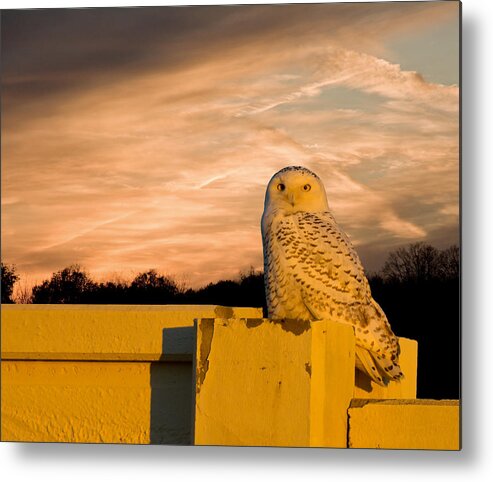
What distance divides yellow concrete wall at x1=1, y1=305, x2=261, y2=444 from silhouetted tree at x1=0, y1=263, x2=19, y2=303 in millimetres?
421

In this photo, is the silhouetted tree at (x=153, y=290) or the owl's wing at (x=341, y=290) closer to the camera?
the owl's wing at (x=341, y=290)

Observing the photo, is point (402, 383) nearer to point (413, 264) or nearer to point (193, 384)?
point (413, 264)

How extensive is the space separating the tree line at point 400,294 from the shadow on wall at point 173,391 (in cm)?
51

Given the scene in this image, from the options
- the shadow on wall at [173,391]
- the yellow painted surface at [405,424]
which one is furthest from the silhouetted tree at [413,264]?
the shadow on wall at [173,391]

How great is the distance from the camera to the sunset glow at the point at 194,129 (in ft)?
9.68

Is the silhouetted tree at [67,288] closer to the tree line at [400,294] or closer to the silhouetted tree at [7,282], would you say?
the tree line at [400,294]

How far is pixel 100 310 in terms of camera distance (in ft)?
8.00

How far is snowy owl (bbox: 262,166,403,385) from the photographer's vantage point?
2598 millimetres

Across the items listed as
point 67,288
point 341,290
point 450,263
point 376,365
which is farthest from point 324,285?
point 67,288

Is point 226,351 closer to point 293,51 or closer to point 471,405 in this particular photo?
point 471,405

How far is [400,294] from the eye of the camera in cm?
301

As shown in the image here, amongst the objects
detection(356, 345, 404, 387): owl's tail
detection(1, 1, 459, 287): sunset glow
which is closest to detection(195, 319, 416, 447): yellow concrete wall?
detection(356, 345, 404, 387): owl's tail

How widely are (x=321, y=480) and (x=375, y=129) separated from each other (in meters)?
1.10

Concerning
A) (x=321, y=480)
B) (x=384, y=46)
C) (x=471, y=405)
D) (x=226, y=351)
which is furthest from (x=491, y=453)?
(x=384, y=46)
